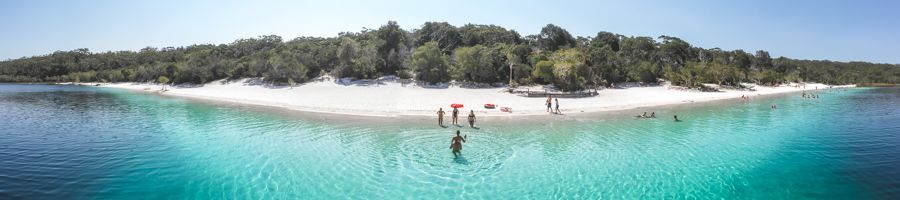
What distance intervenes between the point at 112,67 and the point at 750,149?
136 metres

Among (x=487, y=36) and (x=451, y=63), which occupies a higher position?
(x=487, y=36)

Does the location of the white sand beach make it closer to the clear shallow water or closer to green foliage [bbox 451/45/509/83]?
green foliage [bbox 451/45/509/83]

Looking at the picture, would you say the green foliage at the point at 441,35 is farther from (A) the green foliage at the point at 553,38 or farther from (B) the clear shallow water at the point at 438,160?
(B) the clear shallow water at the point at 438,160

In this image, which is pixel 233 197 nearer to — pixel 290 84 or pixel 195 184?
pixel 195 184

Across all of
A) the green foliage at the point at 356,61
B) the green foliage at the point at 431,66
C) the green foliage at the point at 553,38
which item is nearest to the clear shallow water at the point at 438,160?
the green foliage at the point at 431,66

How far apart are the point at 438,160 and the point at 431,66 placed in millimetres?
41194

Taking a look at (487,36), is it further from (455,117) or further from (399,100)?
(455,117)

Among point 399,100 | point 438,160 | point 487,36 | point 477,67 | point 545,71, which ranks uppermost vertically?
point 487,36

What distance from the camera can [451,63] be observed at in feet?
206

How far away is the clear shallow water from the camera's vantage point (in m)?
12.7

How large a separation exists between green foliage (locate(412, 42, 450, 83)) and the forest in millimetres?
136

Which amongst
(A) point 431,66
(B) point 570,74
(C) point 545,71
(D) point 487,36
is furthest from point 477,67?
(D) point 487,36

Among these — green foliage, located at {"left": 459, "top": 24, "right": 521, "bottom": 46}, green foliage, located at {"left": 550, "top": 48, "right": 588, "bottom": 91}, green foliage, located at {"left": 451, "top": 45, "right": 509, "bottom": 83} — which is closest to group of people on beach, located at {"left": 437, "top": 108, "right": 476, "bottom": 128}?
green foliage, located at {"left": 550, "top": 48, "right": 588, "bottom": 91}

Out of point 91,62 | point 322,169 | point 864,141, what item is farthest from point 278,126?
point 91,62
